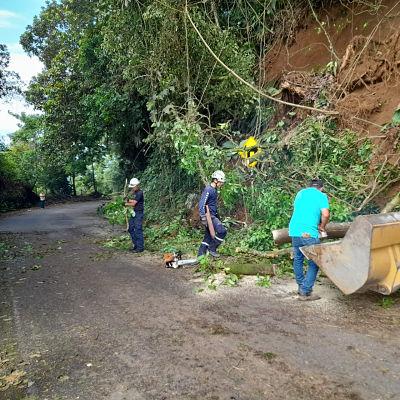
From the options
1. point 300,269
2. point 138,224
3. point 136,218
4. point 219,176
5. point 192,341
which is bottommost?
point 192,341

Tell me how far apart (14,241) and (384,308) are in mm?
11040

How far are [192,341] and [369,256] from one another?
7.37ft

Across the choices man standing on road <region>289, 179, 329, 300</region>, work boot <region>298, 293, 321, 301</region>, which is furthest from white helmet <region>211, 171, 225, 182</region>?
work boot <region>298, 293, 321, 301</region>

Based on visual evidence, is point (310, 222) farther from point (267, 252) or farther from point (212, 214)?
point (212, 214)

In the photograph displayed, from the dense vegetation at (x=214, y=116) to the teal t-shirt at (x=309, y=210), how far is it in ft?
6.32

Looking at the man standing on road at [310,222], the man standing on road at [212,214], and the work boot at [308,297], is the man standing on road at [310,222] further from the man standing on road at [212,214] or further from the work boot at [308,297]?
the man standing on road at [212,214]

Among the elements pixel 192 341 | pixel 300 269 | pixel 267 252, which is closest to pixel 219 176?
pixel 267 252

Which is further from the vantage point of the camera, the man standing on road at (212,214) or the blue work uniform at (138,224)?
the blue work uniform at (138,224)

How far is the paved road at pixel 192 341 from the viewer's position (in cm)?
346

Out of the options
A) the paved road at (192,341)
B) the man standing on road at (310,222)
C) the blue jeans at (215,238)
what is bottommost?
the paved road at (192,341)

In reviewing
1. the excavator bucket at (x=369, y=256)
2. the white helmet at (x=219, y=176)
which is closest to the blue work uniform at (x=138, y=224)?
the white helmet at (x=219, y=176)

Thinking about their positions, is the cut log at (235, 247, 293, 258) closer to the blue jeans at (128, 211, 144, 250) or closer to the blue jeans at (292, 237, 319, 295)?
the blue jeans at (292, 237, 319, 295)

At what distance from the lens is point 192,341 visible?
14.4ft

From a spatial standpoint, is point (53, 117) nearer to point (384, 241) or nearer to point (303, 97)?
point (303, 97)
